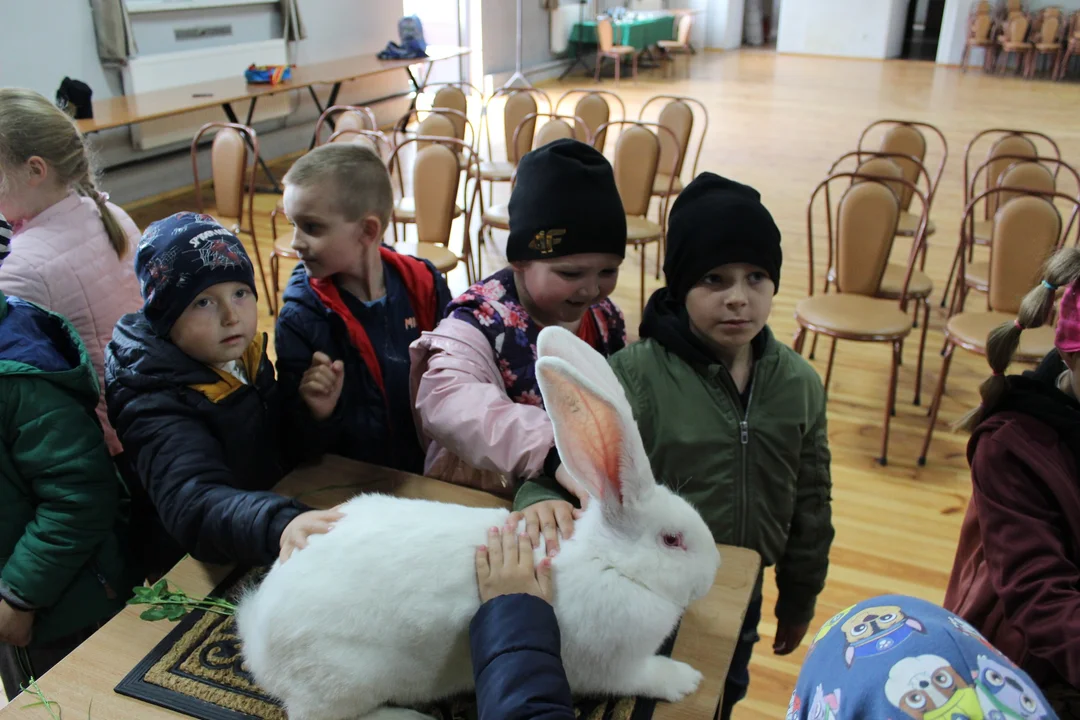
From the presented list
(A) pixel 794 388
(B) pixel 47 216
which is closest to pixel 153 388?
(B) pixel 47 216

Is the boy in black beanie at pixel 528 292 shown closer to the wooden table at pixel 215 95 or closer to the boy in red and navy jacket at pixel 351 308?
the boy in red and navy jacket at pixel 351 308

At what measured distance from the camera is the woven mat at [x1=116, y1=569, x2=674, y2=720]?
81 centimetres

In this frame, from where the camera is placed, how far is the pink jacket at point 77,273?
152 centimetres

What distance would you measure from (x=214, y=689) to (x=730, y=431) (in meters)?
0.79

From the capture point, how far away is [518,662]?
704 mm

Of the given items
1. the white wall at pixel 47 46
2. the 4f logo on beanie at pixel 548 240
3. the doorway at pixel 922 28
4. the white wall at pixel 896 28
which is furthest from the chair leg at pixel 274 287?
the doorway at pixel 922 28

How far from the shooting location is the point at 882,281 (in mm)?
3234

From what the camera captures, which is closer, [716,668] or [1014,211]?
[716,668]

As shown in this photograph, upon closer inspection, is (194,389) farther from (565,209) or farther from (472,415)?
(565,209)

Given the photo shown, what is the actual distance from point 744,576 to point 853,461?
2021 millimetres

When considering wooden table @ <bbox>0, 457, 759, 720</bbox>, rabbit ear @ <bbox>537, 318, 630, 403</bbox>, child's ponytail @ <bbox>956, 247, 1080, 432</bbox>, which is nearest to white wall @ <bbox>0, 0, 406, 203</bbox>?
wooden table @ <bbox>0, 457, 759, 720</bbox>

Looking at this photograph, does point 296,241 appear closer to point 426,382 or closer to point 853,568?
point 426,382

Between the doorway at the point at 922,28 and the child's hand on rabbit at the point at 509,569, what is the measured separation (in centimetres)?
1575

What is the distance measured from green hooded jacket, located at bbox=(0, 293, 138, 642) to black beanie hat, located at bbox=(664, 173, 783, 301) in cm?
91
